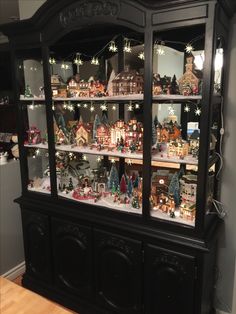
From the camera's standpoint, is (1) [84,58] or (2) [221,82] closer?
(2) [221,82]

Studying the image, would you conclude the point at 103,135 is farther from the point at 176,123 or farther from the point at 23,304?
the point at 23,304

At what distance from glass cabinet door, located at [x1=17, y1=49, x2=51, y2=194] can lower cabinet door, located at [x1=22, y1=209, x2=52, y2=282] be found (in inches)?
9.3

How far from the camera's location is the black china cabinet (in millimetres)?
1608

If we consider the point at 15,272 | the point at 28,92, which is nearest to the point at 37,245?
the point at 15,272

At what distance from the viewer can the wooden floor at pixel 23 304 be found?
1.54m

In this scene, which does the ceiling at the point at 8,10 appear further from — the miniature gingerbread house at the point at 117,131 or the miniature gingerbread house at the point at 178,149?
the miniature gingerbread house at the point at 178,149

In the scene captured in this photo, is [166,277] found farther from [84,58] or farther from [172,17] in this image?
[84,58]

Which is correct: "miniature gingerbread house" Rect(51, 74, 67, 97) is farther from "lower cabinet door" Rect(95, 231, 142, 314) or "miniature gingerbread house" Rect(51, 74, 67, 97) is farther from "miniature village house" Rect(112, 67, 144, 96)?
"lower cabinet door" Rect(95, 231, 142, 314)

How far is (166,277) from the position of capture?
175 centimetres

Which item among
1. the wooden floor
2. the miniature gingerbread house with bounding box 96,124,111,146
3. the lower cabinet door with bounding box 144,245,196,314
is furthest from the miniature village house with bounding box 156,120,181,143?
the wooden floor

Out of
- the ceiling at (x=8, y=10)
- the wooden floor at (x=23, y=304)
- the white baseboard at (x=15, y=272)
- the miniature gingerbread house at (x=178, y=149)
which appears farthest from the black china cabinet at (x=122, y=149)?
the ceiling at (x=8, y=10)

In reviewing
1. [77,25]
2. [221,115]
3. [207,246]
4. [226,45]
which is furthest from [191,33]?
[207,246]

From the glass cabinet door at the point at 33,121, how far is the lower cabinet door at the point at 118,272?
687 mm

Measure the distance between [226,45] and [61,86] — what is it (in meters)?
1.17
